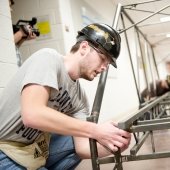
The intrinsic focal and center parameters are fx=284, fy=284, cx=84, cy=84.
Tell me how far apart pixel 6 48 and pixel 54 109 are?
1080 mm

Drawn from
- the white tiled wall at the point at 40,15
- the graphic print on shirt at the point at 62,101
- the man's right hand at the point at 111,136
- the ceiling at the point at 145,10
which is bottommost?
the man's right hand at the point at 111,136

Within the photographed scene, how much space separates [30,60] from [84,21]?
3.08 meters

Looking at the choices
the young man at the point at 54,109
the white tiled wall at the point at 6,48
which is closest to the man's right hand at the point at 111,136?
the young man at the point at 54,109

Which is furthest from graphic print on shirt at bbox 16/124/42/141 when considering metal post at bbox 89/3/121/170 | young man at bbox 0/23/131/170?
metal post at bbox 89/3/121/170

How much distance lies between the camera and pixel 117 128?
101cm

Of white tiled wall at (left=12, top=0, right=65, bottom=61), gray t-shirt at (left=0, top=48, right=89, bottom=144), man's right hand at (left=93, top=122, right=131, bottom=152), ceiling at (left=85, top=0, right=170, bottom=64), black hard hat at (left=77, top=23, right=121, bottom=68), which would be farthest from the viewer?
ceiling at (left=85, top=0, right=170, bottom=64)

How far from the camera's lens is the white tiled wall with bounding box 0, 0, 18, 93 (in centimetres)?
203

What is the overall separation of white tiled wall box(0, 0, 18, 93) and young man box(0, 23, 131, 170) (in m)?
0.70

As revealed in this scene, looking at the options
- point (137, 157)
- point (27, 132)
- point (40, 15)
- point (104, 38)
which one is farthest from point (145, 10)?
point (137, 157)

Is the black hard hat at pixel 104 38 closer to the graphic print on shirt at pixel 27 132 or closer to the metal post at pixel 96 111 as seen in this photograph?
the metal post at pixel 96 111

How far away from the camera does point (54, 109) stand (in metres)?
1.21

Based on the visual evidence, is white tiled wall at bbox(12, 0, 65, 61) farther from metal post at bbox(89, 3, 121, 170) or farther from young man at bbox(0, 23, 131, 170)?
young man at bbox(0, 23, 131, 170)

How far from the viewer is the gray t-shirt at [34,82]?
43.8 inches

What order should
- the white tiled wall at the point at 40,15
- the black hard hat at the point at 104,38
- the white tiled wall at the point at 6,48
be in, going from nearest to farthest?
the black hard hat at the point at 104,38, the white tiled wall at the point at 6,48, the white tiled wall at the point at 40,15
